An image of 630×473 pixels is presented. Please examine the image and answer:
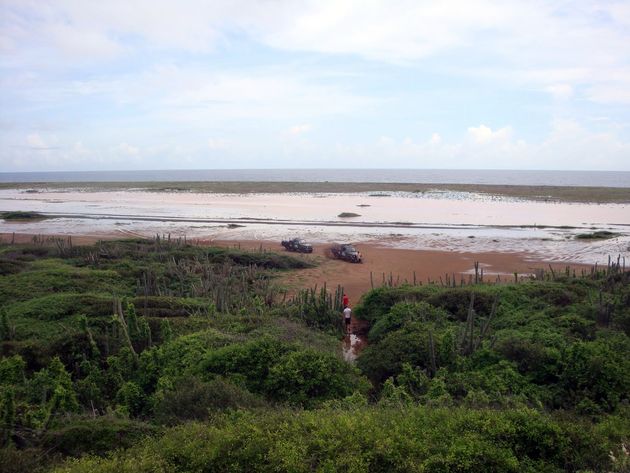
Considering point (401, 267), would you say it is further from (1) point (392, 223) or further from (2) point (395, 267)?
(1) point (392, 223)

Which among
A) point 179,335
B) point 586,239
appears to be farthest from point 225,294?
point 586,239

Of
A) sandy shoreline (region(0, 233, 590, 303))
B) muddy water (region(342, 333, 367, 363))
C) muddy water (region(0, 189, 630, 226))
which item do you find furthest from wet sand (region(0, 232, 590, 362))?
muddy water (region(0, 189, 630, 226))

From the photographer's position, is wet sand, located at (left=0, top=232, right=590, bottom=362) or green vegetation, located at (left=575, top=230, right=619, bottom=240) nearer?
wet sand, located at (left=0, top=232, right=590, bottom=362)

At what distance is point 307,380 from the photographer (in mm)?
10156

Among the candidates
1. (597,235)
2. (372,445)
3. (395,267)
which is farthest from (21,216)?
(372,445)

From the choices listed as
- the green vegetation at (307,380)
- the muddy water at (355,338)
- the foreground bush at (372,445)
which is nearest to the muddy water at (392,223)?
the green vegetation at (307,380)

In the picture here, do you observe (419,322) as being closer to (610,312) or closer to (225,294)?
(610,312)

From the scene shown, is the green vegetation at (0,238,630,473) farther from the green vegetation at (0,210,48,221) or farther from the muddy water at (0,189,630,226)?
the green vegetation at (0,210,48,221)

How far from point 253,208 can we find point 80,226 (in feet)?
72.4

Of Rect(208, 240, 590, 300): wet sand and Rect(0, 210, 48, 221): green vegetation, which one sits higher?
Rect(0, 210, 48, 221): green vegetation

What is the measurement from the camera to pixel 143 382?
11094 millimetres

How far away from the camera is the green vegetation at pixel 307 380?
682 centimetres

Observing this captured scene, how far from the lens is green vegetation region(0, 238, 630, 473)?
6820mm

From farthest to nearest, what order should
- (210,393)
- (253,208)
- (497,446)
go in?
1. (253,208)
2. (210,393)
3. (497,446)
